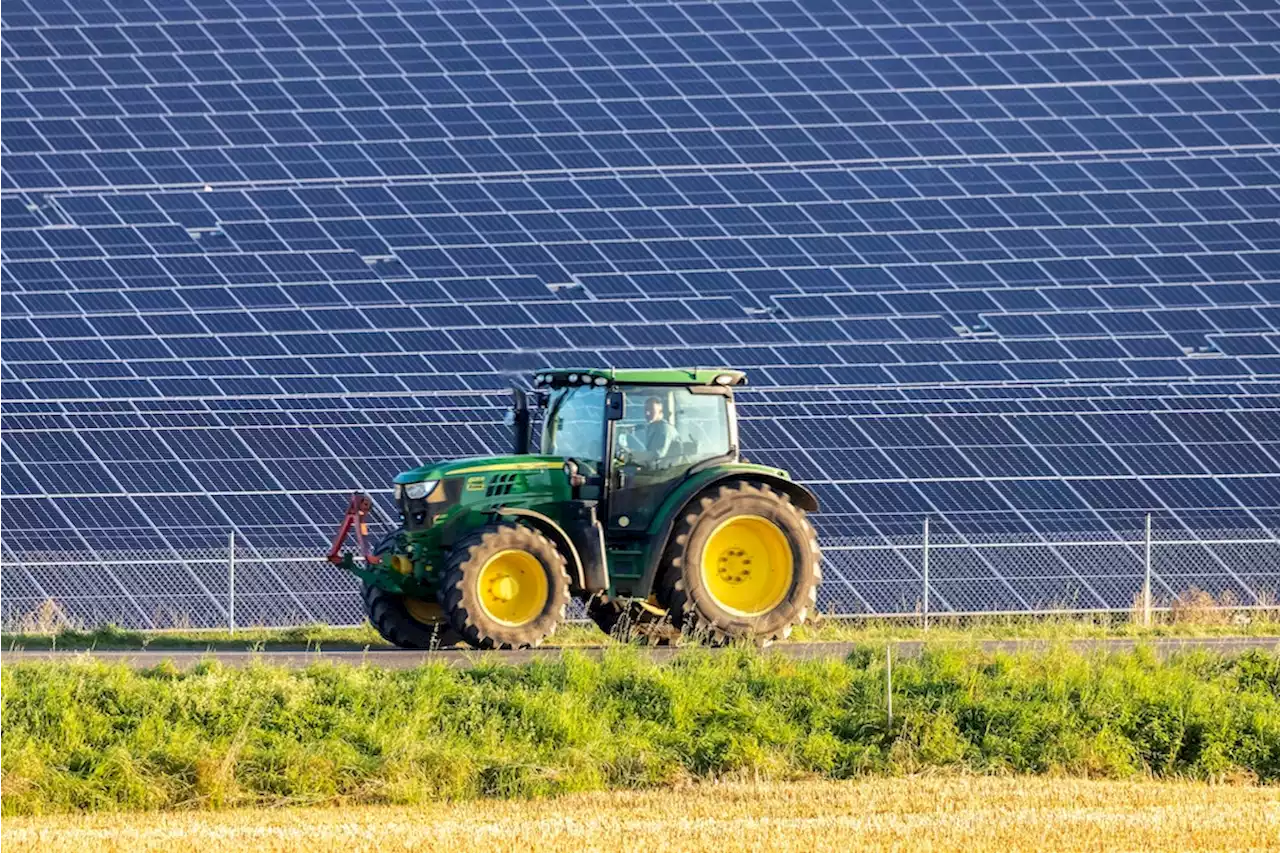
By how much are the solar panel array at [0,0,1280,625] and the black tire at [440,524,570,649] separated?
17.3 ft

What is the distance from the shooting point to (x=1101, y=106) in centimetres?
3206

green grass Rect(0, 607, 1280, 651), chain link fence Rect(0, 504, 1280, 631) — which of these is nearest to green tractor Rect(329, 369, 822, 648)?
green grass Rect(0, 607, 1280, 651)

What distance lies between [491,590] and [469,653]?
33.8 inches

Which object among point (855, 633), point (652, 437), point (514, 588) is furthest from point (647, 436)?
point (855, 633)

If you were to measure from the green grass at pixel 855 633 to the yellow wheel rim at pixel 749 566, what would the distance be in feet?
3.58

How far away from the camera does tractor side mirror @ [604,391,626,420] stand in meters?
16.9

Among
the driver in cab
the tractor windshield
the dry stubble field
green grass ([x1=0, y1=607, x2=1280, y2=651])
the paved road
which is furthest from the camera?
green grass ([x1=0, y1=607, x2=1280, y2=651])

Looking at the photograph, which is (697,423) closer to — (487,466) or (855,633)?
(487,466)

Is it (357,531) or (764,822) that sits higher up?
(357,531)

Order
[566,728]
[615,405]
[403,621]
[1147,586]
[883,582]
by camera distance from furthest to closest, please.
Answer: [883,582] < [1147,586] < [403,621] < [615,405] < [566,728]

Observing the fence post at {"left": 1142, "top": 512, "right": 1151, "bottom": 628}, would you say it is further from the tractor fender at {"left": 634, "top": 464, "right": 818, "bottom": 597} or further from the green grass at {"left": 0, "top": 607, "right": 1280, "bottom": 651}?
the tractor fender at {"left": 634, "top": 464, "right": 818, "bottom": 597}

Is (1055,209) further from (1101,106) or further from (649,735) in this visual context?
(649,735)

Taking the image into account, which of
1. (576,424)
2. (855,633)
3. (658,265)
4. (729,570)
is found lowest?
(855,633)

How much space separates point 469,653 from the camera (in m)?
15.9
